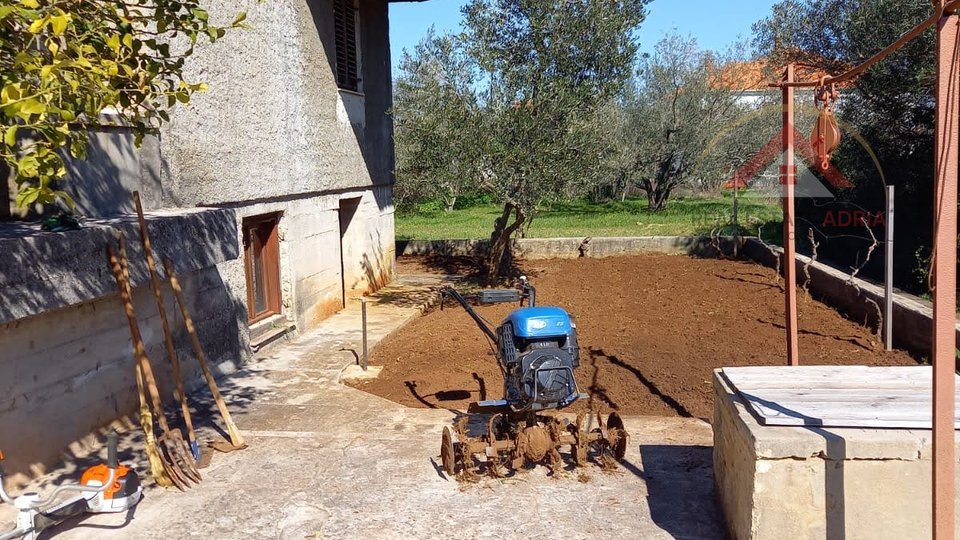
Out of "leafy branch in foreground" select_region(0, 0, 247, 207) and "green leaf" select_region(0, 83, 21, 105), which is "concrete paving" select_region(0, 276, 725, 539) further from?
"green leaf" select_region(0, 83, 21, 105)

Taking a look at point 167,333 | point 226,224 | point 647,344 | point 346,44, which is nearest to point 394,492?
point 167,333

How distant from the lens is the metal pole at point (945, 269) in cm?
Result: 282

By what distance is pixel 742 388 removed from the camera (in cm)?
425

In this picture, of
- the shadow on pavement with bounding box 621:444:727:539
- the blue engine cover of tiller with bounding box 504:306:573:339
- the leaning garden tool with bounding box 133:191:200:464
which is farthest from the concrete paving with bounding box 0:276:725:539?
the blue engine cover of tiller with bounding box 504:306:573:339

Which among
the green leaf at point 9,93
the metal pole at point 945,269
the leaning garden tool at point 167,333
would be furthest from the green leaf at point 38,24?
the metal pole at point 945,269

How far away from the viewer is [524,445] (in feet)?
15.7

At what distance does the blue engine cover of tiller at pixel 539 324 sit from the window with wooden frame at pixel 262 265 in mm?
5240

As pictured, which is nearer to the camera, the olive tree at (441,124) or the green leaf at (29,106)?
the green leaf at (29,106)

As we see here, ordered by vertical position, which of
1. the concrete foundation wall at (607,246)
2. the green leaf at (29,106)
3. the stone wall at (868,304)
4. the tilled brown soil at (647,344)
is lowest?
the tilled brown soil at (647,344)

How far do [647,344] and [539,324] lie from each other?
4.34m

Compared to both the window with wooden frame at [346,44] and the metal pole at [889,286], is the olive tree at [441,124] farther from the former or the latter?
the metal pole at [889,286]

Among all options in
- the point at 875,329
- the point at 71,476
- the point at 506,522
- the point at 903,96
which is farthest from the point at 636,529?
the point at 903,96

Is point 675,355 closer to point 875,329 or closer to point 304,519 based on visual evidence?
point 875,329

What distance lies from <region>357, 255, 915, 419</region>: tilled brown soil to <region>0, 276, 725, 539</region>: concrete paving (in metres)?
0.81
